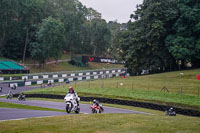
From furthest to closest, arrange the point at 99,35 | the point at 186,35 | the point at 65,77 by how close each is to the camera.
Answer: the point at 99,35, the point at 65,77, the point at 186,35

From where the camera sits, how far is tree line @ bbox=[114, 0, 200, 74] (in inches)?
2430

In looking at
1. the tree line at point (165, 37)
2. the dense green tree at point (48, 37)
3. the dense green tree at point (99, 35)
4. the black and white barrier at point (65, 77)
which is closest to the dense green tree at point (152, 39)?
the tree line at point (165, 37)

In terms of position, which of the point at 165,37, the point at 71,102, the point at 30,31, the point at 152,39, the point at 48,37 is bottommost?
the point at 71,102

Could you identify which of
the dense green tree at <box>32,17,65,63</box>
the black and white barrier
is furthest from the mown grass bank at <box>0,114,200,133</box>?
the dense green tree at <box>32,17,65,63</box>

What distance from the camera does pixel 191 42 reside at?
62156 mm

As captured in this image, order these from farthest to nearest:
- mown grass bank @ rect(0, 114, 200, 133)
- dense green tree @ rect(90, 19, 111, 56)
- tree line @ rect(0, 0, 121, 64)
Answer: dense green tree @ rect(90, 19, 111, 56)
tree line @ rect(0, 0, 121, 64)
mown grass bank @ rect(0, 114, 200, 133)

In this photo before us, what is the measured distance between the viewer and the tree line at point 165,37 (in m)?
61.7

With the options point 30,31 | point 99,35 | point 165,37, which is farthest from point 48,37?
point 99,35

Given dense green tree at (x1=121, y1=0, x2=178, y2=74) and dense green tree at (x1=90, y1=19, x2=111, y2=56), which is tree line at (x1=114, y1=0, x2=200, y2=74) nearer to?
dense green tree at (x1=121, y1=0, x2=178, y2=74)

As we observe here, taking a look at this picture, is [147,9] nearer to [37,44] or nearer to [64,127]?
[37,44]

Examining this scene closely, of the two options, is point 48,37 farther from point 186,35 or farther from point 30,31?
point 186,35

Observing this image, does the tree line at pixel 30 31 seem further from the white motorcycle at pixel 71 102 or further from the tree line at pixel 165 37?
the white motorcycle at pixel 71 102

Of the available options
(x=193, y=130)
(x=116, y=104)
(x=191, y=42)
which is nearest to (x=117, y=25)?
(x=191, y=42)

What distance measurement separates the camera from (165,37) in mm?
66625
